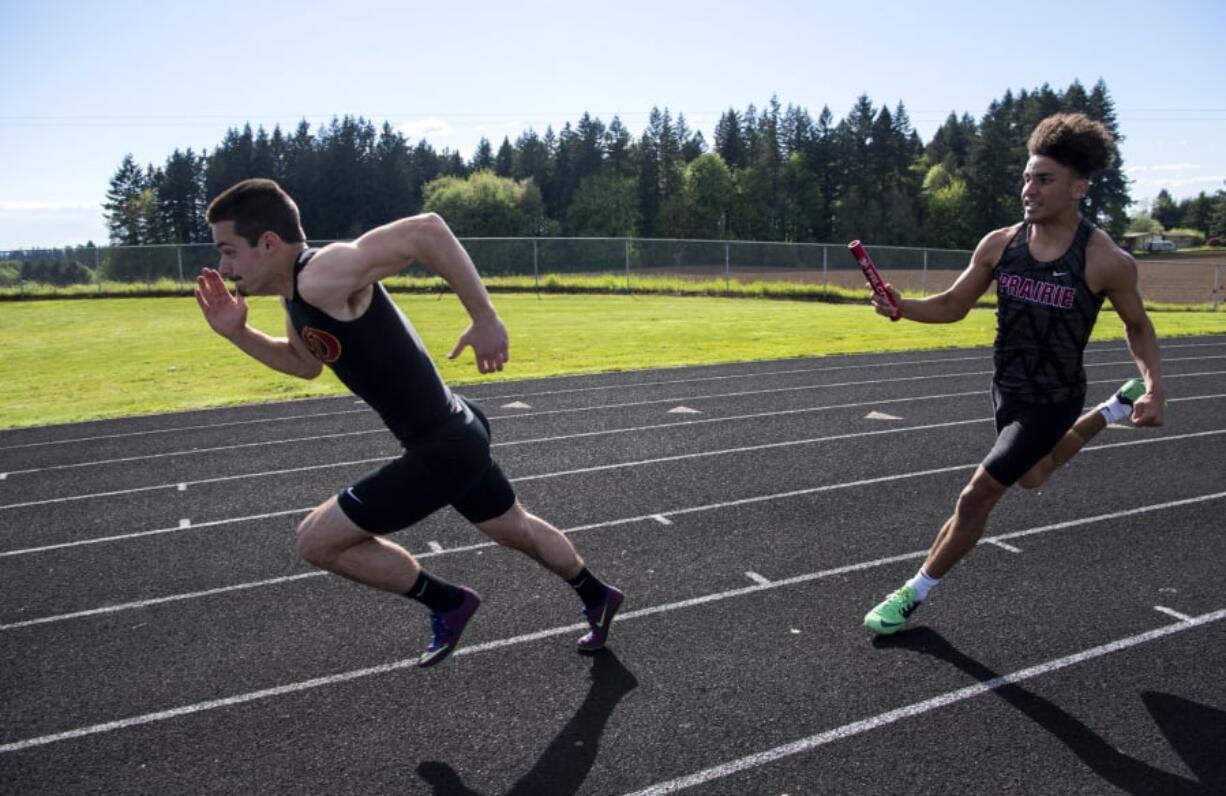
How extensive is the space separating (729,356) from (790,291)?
47.0 ft

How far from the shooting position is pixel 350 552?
135 inches

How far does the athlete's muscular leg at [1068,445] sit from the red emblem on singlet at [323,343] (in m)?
3.10

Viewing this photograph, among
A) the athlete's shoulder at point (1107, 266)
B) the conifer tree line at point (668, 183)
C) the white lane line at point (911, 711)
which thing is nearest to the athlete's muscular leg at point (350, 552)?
the white lane line at point (911, 711)

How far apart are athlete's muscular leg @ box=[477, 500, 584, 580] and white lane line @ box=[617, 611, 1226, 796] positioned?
1.09 metres

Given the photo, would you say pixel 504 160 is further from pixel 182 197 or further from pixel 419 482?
pixel 419 482

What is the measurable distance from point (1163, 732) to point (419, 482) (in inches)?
115

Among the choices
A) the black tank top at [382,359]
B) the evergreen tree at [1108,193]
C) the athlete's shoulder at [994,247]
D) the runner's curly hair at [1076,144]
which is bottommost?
the black tank top at [382,359]

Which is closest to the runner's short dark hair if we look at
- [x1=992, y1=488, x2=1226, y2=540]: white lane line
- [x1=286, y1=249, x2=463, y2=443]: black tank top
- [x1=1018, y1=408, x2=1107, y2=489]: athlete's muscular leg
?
[x1=286, y1=249, x2=463, y2=443]: black tank top

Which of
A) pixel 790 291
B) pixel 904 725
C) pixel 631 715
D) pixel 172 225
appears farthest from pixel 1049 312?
pixel 172 225

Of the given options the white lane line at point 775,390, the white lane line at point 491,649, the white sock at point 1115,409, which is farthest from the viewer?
the white lane line at point 775,390

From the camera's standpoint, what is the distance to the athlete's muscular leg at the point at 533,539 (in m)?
3.72

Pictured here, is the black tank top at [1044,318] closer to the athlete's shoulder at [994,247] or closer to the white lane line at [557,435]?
the athlete's shoulder at [994,247]

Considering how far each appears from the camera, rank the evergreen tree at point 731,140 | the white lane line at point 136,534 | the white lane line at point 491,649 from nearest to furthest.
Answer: the white lane line at point 491,649 → the white lane line at point 136,534 → the evergreen tree at point 731,140

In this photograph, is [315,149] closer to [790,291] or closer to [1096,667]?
[790,291]
